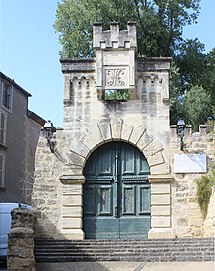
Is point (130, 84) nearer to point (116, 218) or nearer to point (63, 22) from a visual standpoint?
point (116, 218)

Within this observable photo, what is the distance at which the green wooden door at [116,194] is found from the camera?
45.4 feet

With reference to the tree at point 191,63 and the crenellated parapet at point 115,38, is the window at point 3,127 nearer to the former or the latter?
the tree at point 191,63

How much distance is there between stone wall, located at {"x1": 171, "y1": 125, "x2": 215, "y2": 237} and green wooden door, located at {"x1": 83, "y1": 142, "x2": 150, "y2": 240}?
31.1 inches

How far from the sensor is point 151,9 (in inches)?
830

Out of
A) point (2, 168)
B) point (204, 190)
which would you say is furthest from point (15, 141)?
point (204, 190)

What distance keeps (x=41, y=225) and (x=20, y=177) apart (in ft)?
30.5

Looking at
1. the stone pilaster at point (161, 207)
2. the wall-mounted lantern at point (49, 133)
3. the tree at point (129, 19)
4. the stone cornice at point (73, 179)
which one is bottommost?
the stone pilaster at point (161, 207)

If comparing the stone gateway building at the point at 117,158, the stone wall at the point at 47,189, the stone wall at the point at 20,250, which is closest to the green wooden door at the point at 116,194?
the stone gateway building at the point at 117,158

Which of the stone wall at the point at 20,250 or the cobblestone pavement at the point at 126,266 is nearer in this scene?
the stone wall at the point at 20,250

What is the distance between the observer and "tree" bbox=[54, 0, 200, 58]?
20469 millimetres

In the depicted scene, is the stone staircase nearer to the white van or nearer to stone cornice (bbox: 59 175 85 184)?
the white van

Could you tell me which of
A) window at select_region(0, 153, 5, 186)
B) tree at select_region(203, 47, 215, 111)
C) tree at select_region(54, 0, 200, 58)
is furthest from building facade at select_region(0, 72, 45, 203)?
tree at select_region(203, 47, 215, 111)

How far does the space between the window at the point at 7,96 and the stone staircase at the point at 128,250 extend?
10.1m

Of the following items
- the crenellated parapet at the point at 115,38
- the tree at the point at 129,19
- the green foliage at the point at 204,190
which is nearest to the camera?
the green foliage at the point at 204,190
